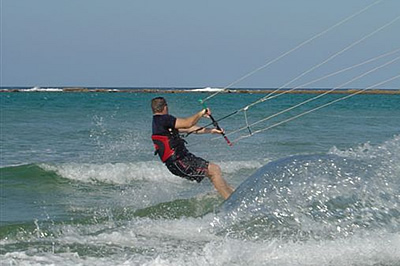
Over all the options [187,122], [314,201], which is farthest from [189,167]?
[314,201]

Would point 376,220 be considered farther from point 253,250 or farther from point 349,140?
point 349,140

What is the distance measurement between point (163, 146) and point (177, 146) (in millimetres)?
193

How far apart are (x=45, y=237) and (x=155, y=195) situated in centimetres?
416

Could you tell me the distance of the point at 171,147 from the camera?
9383 mm

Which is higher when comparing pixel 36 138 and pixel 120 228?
pixel 36 138

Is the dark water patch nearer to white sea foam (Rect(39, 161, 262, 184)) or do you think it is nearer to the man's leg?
the man's leg

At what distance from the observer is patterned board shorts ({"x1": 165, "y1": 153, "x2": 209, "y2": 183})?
373 inches

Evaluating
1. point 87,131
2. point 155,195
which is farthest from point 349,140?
point 155,195

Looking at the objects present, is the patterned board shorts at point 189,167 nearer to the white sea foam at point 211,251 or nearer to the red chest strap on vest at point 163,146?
the red chest strap on vest at point 163,146

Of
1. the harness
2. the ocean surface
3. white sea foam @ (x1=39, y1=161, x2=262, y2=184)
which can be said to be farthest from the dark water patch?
white sea foam @ (x1=39, y1=161, x2=262, y2=184)

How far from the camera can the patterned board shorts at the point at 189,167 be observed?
31.1 feet

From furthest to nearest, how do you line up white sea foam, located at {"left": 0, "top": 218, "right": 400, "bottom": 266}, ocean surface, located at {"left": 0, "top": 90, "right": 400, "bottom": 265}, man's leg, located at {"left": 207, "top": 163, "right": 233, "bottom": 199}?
man's leg, located at {"left": 207, "top": 163, "right": 233, "bottom": 199}, ocean surface, located at {"left": 0, "top": 90, "right": 400, "bottom": 265}, white sea foam, located at {"left": 0, "top": 218, "right": 400, "bottom": 266}

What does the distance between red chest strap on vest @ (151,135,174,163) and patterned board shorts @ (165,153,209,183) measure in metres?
0.12

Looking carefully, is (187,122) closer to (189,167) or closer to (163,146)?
(163,146)
